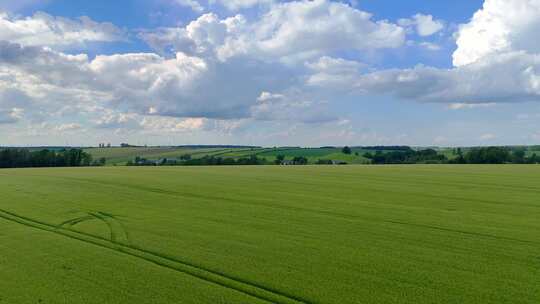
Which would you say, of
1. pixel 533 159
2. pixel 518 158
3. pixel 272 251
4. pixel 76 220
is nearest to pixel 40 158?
pixel 76 220

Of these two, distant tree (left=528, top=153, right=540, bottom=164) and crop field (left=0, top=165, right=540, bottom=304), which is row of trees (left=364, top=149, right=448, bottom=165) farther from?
crop field (left=0, top=165, right=540, bottom=304)

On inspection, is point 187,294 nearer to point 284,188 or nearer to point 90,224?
point 90,224

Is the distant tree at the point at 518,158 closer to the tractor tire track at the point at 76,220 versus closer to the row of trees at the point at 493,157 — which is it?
the row of trees at the point at 493,157

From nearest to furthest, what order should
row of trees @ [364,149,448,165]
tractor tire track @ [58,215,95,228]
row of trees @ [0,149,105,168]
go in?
tractor tire track @ [58,215,95,228]
row of trees @ [0,149,105,168]
row of trees @ [364,149,448,165]

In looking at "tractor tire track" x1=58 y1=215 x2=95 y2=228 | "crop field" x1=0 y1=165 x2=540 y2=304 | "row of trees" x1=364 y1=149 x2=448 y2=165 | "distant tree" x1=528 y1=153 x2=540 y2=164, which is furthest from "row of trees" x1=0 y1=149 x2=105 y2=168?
"distant tree" x1=528 y1=153 x2=540 y2=164

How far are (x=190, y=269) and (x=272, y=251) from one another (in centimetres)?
295

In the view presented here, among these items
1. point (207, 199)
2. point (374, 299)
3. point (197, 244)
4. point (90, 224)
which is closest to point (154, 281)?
point (197, 244)

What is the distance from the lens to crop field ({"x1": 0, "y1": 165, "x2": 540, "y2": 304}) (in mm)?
10148

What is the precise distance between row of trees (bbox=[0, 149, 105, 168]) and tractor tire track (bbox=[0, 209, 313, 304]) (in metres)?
100

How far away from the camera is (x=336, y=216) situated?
20.2 m

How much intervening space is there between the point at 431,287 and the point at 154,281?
7.00 m

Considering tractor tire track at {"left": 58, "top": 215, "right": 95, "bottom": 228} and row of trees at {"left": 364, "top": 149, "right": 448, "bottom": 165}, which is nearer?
tractor tire track at {"left": 58, "top": 215, "right": 95, "bottom": 228}

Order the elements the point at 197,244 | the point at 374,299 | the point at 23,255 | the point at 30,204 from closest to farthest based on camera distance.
Answer: the point at 374,299 → the point at 23,255 → the point at 197,244 → the point at 30,204

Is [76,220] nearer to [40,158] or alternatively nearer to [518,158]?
[40,158]
